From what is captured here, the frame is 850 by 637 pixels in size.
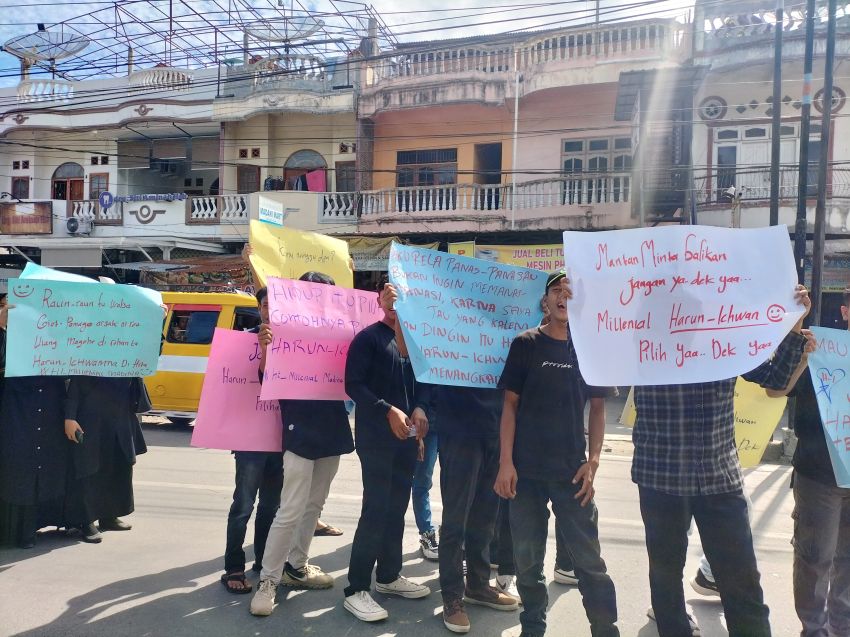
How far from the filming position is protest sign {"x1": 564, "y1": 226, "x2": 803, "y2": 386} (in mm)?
3002

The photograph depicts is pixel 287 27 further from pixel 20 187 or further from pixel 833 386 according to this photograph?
pixel 833 386

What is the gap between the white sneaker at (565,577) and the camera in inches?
168

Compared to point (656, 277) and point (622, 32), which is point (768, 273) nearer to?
point (656, 277)

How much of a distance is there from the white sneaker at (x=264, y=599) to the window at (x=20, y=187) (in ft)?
72.8

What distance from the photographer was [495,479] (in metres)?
3.88

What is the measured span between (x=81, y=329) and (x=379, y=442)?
95.0 inches

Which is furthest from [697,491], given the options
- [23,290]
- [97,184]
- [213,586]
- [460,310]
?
[97,184]

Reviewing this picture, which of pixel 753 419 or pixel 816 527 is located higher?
pixel 753 419

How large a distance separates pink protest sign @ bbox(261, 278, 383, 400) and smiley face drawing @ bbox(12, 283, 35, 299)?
1.94 meters

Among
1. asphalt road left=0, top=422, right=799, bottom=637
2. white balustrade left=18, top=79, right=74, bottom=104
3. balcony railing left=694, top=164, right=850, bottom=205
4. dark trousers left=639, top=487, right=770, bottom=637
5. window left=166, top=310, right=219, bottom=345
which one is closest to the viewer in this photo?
dark trousers left=639, top=487, right=770, bottom=637

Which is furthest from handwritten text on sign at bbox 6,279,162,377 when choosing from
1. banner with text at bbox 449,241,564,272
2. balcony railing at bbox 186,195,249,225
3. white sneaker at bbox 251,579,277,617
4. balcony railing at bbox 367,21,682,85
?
balcony railing at bbox 186,195,249,225

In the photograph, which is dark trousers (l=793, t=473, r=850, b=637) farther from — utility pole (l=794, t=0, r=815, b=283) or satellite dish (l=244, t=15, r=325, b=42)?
satellite dish (l=244, t=15, r=325, b=42)

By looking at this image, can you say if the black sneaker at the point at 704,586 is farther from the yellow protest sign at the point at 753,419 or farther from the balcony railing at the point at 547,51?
the balcony railing at the point at 547,51

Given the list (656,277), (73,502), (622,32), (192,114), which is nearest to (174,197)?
(192,114)
